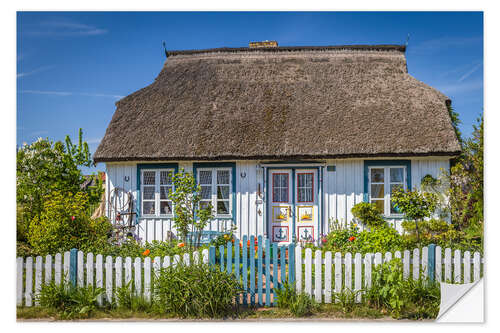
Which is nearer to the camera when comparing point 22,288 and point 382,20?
point 22,288

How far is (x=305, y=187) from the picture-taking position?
9500 mm

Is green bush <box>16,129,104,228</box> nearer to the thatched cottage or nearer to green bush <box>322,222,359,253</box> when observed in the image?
the thatched cottage

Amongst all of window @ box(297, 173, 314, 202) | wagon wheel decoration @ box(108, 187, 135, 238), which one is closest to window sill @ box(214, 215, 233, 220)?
window @ box(297, 173, 314, 202)

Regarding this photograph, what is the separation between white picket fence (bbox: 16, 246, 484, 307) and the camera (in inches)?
210

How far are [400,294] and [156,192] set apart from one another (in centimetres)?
634

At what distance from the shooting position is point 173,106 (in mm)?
10180

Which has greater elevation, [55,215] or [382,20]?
[382,20]

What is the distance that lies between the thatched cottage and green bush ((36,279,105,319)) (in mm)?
4106

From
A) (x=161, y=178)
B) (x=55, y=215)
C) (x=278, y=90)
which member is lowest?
(x=55, y=215)

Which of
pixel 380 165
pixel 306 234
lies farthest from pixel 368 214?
pixel 306 234

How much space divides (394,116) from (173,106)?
18.4 ft

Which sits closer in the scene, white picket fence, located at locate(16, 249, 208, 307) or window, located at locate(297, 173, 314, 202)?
white picket fence, located at locate(16, 249, 208, 307)

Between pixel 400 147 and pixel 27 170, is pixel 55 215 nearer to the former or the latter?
pixel 27 170
